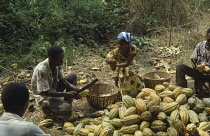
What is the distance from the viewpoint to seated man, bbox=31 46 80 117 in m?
4.06

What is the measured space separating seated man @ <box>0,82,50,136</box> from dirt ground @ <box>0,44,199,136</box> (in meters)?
1.88

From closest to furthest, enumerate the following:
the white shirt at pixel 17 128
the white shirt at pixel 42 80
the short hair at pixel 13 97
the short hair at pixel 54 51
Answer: the white shirt at pixel 17 128
the short hair at pixel 13 97
the short hair at pixel 54 51
the white shirt at pixel 42 80

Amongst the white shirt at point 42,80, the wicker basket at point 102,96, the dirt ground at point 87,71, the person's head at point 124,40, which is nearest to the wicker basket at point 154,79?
the dirt ground at point 87,71

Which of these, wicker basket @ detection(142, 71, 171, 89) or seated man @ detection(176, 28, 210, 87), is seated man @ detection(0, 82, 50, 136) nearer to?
wicker basket @ detection(142, 71, 171, 89)

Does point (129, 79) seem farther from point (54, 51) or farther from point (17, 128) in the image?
point (17, 128)

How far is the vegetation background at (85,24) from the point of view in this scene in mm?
7938

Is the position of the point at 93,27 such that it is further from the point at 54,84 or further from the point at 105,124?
the point at 105,124

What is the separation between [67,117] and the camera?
4.51 meters

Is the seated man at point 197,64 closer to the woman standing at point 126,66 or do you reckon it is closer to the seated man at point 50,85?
the woman standing at point 126,66

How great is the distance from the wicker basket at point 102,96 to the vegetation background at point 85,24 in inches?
110

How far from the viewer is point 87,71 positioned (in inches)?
271

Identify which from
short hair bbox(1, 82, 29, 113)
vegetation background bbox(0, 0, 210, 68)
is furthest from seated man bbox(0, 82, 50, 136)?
vegetation background bbox(0, 0, 210, 68)

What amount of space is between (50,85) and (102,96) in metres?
1.07

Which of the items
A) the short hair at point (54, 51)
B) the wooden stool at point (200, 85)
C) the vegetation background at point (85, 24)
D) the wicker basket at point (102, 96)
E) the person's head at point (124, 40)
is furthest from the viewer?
the vegetation background at point (85, 24)
